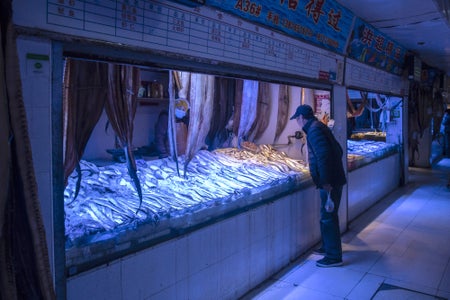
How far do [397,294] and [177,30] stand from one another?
291cm

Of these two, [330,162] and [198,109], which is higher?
[198,109]

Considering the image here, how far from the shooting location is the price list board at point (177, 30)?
1.83m

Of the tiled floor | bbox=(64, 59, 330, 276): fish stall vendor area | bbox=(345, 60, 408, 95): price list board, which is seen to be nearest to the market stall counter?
the tiled floor

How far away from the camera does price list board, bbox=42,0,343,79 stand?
6.02 ft

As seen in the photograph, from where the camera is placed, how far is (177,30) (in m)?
2.38

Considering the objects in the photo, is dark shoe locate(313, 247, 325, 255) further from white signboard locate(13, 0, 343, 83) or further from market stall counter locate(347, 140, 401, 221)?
white signboard locate(13, 0, 343, 83)

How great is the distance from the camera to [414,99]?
9109mm

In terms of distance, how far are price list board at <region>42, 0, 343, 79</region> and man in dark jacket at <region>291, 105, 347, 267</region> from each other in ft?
1.88

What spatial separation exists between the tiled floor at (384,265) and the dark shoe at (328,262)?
0.18 feet

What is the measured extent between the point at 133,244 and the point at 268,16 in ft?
7.29

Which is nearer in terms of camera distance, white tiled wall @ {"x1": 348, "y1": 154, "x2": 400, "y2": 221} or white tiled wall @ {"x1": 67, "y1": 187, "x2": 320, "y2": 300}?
white tiled wall @ {"x1": 67, "y1": 187, "x2": 320, "y2": 300}

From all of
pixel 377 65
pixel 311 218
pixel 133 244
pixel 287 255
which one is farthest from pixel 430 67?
pixel 133 244

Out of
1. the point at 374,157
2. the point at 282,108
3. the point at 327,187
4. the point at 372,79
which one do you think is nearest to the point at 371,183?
the point at 374,157

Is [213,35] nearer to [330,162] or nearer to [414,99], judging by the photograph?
[330,162]
